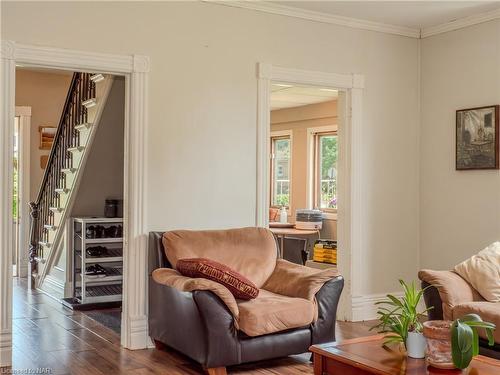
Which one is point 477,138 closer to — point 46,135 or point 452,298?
point 452,298

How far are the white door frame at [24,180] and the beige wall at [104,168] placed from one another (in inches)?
84.2

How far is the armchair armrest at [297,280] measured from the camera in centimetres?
443

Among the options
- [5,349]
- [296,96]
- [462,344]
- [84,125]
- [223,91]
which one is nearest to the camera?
[462,344]

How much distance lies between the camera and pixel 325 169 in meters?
9.54

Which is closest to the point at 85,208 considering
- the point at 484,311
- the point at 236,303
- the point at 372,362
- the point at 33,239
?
the point at 33,239

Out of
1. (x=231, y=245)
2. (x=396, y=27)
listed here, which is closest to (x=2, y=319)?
(x=231, y=245)

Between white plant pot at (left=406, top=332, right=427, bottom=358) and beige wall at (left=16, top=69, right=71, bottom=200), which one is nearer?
white plant pot at (left=406, top=332, right=427, bottom=358)

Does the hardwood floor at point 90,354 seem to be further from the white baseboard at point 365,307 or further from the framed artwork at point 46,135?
the framed artwork at point 46,135

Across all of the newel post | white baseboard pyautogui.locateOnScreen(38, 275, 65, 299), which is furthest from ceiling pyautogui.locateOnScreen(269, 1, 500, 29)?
the newel post

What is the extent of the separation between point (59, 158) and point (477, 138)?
14.9 ft

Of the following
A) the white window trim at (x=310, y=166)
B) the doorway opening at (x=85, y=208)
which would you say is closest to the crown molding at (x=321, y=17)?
the doorway opening at (x=85, y=208)

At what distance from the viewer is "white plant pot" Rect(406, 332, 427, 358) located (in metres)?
3.15

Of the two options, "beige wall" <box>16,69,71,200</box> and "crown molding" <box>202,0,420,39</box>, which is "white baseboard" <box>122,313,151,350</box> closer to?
"crown molding" <box>202,0,420,39</box>

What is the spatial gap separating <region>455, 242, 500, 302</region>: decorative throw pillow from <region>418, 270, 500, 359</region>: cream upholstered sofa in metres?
0.04
